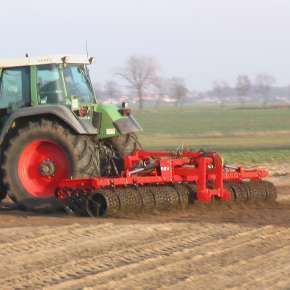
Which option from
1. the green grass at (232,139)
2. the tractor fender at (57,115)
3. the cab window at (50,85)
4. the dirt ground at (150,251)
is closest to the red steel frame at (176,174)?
the dirt ground at (150,251)

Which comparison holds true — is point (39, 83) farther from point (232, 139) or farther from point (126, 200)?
point (232, 139)

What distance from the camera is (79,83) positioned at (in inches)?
422

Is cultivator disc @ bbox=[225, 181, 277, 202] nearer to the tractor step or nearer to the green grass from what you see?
the tractor step

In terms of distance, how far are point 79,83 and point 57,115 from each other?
1.04m

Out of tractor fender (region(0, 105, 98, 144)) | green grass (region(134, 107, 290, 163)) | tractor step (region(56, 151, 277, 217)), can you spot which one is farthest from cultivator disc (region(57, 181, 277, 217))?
green grass (region(134, 107, 290, 163))

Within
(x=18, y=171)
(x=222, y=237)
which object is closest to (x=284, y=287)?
(x=222, y=237)

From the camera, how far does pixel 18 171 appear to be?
10164mm

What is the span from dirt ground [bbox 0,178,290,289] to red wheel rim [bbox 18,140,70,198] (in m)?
0.43

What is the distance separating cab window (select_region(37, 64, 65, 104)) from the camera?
1025cm

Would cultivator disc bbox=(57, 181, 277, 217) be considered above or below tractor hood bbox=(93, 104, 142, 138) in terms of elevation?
below

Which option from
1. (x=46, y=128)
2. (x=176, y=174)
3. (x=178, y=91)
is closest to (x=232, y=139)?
(x=176, y=174)

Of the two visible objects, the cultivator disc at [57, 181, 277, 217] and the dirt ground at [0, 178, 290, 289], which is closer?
the dirt ground at [0, 178, 290, 289]

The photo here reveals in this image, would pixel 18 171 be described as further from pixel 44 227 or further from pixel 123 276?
pixel 123 276

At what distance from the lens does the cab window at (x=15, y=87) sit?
33.8 feet
